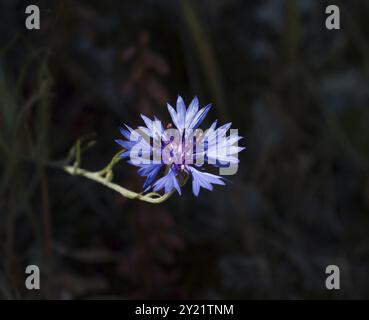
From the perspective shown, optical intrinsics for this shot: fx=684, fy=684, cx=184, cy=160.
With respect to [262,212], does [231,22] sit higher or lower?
higher

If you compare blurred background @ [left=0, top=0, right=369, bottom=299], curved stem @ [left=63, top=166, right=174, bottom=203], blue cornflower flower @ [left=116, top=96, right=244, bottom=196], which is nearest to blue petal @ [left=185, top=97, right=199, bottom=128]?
blue cornflower flower @ [left=116, top=96, right=244, bottom=196]

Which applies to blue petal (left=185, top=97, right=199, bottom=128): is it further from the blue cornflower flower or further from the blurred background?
the blurred background

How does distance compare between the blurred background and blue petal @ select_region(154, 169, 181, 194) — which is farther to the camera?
the blurred background

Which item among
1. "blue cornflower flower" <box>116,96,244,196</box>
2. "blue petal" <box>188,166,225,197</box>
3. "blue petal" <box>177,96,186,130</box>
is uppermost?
"blue petal" <box>177,96,186,130</box>

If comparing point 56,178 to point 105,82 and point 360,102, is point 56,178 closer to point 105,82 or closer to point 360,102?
point 105,82

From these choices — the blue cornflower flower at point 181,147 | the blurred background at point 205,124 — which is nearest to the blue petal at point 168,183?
the blue cornflower flower at point 181,147

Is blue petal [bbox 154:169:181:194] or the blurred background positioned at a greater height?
the blurred background
